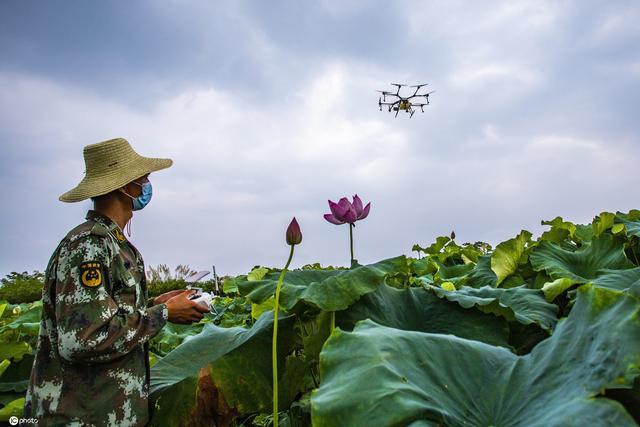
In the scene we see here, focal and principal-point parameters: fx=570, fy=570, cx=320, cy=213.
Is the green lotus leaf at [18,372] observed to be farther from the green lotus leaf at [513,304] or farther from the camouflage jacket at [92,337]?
the green lotus leaf at [513,304]

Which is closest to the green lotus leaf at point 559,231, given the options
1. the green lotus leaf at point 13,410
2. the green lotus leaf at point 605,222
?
the green lotus leaf at point 605,222

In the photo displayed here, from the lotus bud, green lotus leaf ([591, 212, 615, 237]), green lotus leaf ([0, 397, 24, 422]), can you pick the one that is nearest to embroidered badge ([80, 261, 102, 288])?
the lotus bud

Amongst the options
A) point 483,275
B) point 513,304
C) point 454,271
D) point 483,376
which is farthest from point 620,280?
point 454,271

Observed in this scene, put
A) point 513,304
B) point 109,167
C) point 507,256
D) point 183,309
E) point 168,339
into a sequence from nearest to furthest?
point 513,304 < point 183,309 < point 109,167 < point 507,256 < point 168,339

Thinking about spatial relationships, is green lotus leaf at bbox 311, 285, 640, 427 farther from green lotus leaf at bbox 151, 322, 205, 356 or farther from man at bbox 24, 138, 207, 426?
green lotus leaf at bbox 151, 322, 205, 356

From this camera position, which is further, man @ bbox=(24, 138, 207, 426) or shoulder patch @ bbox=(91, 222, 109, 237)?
shoulder patch @ bbox=(91, 222, 109, 237)

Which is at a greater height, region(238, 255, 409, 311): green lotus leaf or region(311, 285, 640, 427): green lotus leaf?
region(238, 255, 409, 311): green lotus leaf

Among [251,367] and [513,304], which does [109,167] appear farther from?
[513,304]

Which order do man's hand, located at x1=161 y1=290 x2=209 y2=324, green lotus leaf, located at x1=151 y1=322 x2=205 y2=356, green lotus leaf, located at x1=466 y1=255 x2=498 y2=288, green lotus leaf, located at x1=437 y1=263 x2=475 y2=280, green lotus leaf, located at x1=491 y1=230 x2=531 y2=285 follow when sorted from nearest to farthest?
man's hand, located at x1=161 y1=290 x2=209 y2=324
green lotus leaf, located at x1=491 y1=230 x2=531 y2=285
green lotus leaf, located at x1=466 y1=255 x2=498 y2=288
green lotus leaf, located at x1=437 y1=263 x2=475 y2=280
green lotus leaf, located at x1=151 y1=322 x2=205 y2=356
